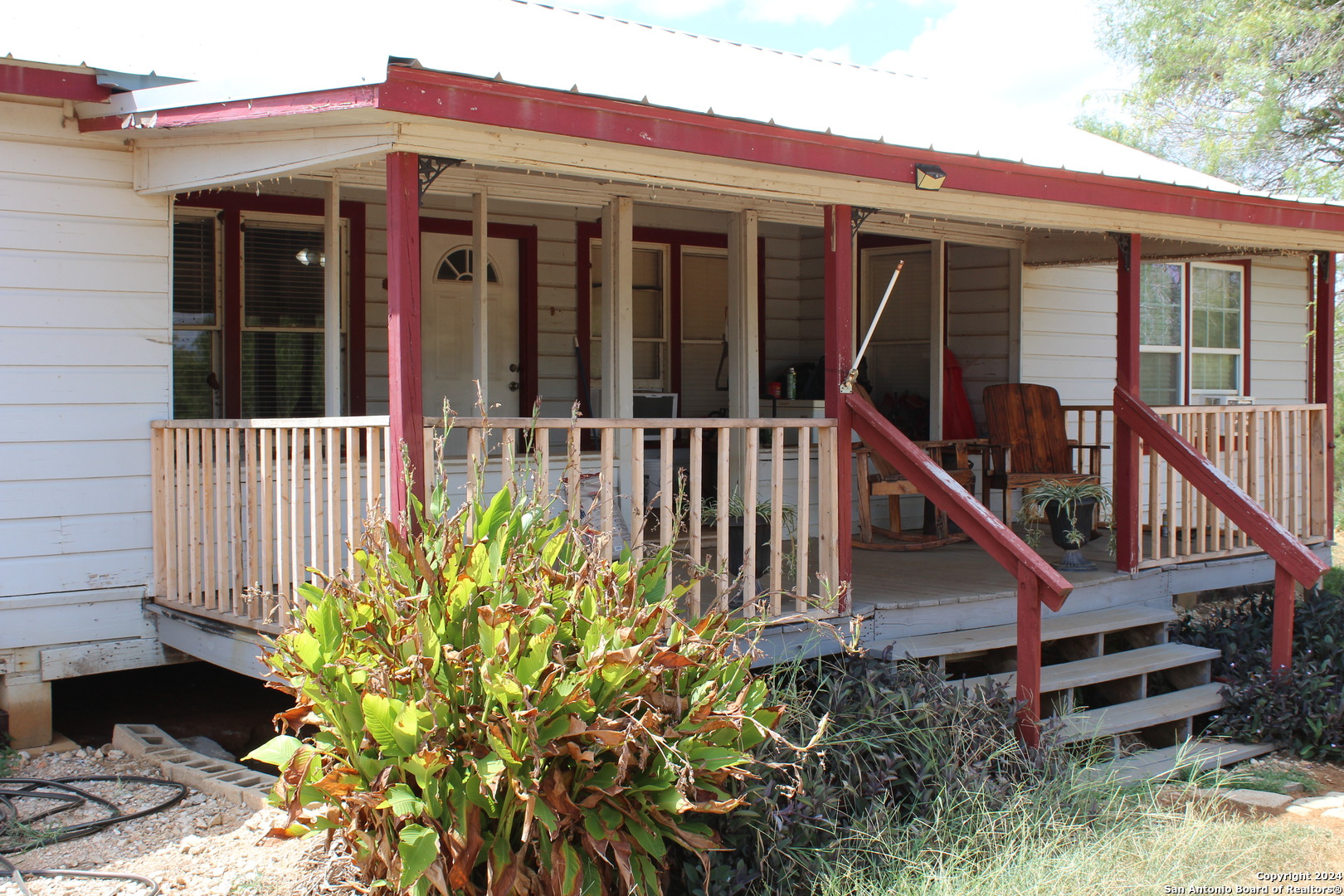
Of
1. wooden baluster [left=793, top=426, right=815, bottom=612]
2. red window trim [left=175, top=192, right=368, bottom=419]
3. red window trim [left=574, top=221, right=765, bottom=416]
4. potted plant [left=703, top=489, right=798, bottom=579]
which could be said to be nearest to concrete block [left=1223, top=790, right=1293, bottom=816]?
wooden baluster [left=793, top=426, right=815, bottom=612]

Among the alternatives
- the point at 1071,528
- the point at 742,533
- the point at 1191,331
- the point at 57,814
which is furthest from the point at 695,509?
the point at 1191,331

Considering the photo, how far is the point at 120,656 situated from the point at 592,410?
12.6ft

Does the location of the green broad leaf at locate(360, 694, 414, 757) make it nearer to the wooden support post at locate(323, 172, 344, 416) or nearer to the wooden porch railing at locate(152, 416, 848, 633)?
the wooden porch railing at locate(152, 416, 848, 633)

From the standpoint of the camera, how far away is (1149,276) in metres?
10.3

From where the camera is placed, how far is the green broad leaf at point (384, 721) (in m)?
2.98

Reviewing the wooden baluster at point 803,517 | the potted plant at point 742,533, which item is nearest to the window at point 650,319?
the potted plant at point 742,533

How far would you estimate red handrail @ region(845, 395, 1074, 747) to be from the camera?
15.6ft

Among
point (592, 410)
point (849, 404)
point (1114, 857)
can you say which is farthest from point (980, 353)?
point (1114, 857)

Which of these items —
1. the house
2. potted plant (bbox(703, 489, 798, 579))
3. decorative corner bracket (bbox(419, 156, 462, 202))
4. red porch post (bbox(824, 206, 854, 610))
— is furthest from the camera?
potted plant (bbox(703, 489, 798, 579))

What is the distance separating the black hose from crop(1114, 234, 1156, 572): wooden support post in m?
5.13

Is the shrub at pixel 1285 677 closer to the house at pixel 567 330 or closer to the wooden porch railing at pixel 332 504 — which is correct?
the house at pixel 567 330

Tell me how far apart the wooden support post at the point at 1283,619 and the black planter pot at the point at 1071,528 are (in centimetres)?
113

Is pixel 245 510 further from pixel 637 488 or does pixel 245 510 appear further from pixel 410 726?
pixel 410 726

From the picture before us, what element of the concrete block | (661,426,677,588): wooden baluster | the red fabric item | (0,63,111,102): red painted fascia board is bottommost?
the concrete block
